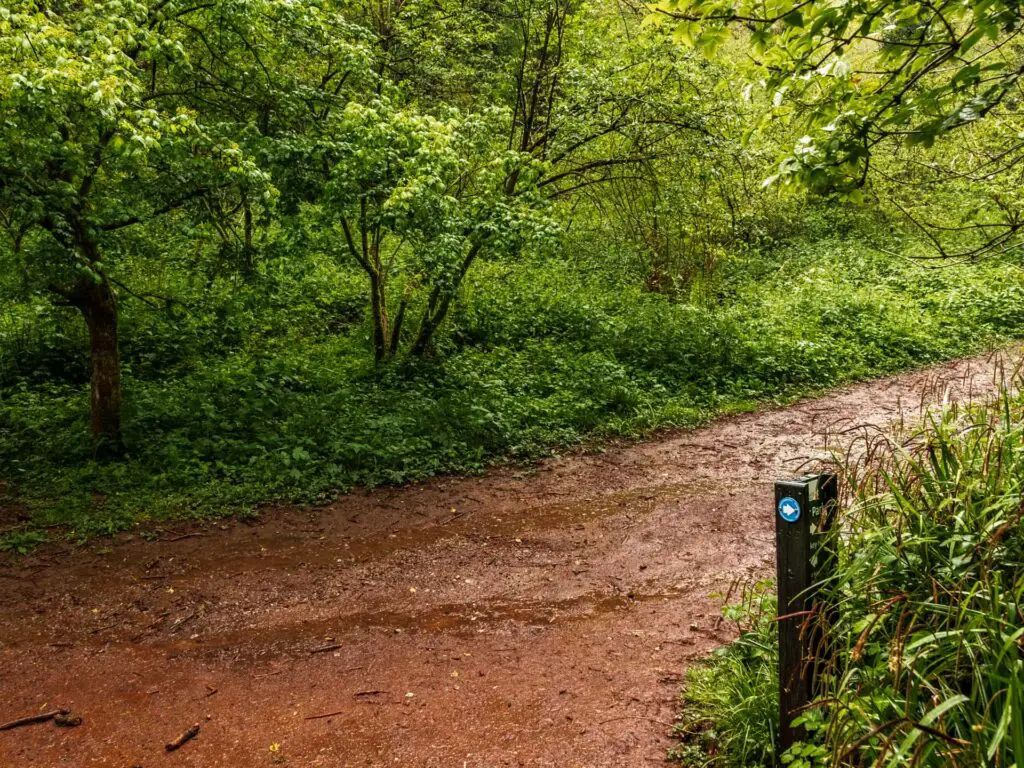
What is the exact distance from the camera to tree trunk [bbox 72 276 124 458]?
8078 mm

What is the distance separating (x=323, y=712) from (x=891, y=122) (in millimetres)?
4613

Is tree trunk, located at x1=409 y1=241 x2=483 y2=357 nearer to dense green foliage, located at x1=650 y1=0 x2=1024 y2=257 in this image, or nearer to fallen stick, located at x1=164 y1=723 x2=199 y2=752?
dense green foliage, located at x1=650 y1=0 x2=1024 y2=257

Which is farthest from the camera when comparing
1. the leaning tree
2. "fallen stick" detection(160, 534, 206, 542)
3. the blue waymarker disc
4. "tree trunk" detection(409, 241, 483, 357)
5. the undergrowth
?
"tree trunk" detection(409, 241, 483, 357)

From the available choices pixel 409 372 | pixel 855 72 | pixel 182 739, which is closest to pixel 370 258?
pixel 409 372

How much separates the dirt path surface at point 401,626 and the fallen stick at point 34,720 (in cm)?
6

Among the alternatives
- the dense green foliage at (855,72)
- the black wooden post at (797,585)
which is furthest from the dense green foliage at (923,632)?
the dense green foliage at (855,72)

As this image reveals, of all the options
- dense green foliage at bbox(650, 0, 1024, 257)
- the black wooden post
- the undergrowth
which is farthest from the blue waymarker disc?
the undergrowth

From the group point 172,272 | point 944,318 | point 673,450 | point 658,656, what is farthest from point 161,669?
point 944,318

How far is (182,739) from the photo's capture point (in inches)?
159

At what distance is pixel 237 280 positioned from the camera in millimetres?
8836

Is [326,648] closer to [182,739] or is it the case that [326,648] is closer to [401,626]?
[401,626]

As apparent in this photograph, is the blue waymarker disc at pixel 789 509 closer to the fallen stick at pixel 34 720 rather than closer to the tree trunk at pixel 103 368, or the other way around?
the fallen stick at pixel 34 720

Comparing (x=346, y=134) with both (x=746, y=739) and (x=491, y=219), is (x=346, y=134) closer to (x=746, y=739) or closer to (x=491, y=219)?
(x=491, y=219)

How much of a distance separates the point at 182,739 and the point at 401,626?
166cm
